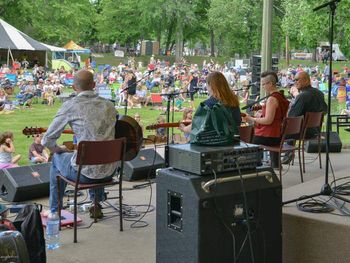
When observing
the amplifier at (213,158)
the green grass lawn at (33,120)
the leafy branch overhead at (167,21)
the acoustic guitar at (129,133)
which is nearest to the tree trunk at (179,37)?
the leafy branch overhead at (167,21)

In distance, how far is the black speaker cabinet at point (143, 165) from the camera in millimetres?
7094

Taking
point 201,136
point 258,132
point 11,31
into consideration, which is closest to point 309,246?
point 201,136

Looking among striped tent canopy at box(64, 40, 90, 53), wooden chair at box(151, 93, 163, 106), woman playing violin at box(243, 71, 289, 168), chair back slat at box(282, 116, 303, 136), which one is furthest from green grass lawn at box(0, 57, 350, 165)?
striped tent canopy at box(64, 40, 90, 53)

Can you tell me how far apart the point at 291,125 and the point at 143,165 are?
2.02m

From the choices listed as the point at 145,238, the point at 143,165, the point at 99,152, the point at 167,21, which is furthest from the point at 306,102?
the point at 167,21

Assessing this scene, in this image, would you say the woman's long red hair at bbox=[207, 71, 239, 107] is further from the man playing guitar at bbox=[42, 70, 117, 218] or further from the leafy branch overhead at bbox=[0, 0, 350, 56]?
the leafy branch overhead at bbox=[0, 0, 350, 56]

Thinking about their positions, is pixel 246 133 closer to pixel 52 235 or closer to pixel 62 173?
pixel 62 173

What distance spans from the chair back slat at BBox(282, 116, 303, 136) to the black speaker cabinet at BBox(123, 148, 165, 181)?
6.11 feet

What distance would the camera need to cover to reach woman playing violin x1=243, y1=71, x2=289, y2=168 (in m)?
6.35

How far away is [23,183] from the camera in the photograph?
5938 mm

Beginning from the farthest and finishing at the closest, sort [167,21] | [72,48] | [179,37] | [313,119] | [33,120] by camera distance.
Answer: [179,37] < [167,21] < [72,48] < [33,120] < [313,119]

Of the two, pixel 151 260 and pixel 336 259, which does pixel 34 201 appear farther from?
pixel 336 259

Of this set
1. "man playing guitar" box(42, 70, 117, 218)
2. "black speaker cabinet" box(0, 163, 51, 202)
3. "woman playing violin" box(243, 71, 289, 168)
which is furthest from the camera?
"woman playing violin" box(243, 71, 289, 168)

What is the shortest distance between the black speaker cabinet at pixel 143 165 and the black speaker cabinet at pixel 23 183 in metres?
1.17
